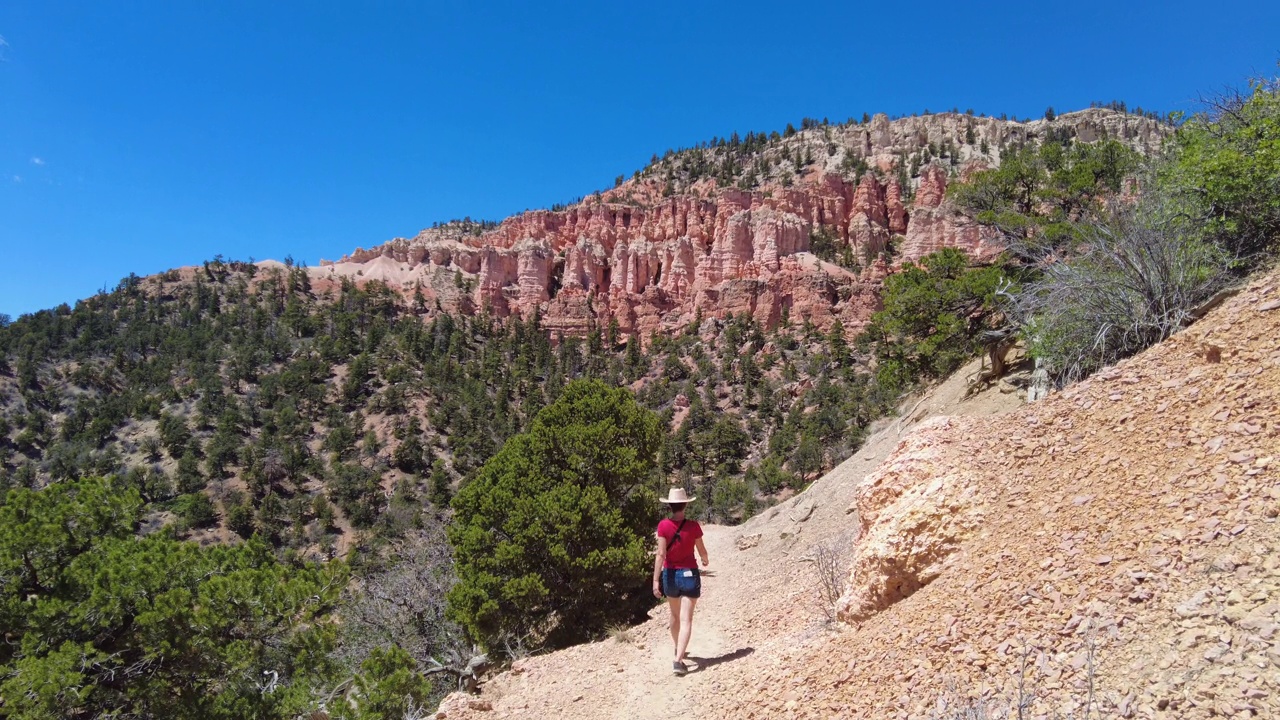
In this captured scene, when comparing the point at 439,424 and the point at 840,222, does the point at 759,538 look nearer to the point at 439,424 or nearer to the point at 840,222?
the point at 439,424

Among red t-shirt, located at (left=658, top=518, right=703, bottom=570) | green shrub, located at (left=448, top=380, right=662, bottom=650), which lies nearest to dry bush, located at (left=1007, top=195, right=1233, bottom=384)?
red t-shirt, located at (left=658, top=518, right=703, bottom=570)

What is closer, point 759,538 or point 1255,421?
point 1255,421

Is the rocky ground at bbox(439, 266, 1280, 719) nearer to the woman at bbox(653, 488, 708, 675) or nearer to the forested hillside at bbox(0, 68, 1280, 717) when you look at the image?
the woman at bbox(653, 488, 708, 675)

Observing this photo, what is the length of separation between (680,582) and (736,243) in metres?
76.5

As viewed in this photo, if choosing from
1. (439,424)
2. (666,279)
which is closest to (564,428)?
(439,424)

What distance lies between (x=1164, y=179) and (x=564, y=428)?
34.3 ft

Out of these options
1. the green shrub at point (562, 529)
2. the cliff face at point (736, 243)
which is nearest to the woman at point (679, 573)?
the green shrub at point (562, 529)

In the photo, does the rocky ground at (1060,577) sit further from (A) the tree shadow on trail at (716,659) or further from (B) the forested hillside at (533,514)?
(B) the forested hillside at (533,514)

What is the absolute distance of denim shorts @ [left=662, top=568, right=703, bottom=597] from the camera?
20.7 ft

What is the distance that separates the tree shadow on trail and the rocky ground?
0.04 m

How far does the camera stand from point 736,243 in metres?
80.1

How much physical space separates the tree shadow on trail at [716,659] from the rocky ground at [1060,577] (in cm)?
4

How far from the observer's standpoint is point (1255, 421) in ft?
13.0

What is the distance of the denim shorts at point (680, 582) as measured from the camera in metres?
6.30
